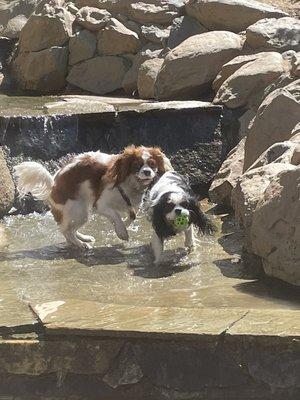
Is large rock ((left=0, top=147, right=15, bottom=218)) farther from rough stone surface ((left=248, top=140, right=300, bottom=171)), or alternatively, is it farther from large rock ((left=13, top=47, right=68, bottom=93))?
large rock ((left=13, top=47, right=68, bottom=93))

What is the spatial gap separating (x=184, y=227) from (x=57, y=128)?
3786mm

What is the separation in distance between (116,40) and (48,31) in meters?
1.03

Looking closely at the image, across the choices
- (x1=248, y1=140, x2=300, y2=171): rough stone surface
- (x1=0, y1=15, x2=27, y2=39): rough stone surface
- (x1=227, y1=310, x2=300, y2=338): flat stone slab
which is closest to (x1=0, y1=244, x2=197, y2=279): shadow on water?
(x1=248, y1=140, x2=300, y2=171): rough stone surface

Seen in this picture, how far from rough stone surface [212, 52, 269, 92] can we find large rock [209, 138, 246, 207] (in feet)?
5.84

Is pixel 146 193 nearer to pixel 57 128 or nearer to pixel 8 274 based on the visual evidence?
pixel 8 274

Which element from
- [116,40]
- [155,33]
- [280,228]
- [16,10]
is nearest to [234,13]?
[155,33]

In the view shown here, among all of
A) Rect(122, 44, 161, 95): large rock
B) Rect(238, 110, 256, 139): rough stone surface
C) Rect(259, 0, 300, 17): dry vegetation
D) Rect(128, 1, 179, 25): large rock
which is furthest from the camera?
Rect(128, 1, 179, 25): large rock

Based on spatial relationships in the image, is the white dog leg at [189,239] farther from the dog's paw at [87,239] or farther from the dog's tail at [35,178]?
the dog's tail at [35,178]

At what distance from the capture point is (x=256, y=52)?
11.4m

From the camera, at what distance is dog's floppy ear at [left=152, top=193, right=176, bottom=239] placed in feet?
23.2

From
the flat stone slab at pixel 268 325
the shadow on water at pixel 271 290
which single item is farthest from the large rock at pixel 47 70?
the flat stone slab at pixel 268 325

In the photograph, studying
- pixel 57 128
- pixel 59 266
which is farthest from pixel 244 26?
pixel 59 266

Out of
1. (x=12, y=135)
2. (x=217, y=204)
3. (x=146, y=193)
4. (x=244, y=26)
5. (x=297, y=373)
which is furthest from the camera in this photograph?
(x=244, y=26)

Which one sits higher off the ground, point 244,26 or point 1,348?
point 244,26
